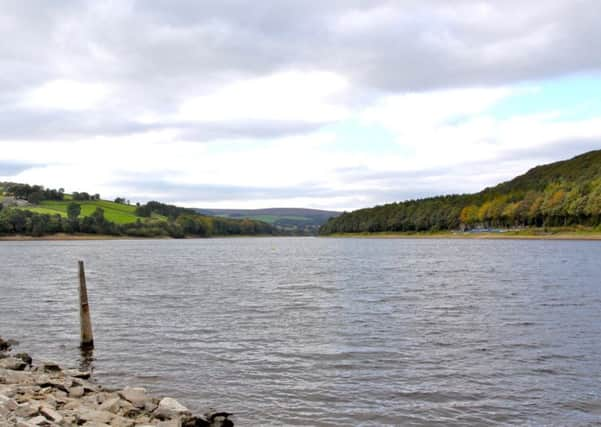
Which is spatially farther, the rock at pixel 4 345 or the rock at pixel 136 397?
the rock at pixel 4 345

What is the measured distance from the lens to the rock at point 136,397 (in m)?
16.3

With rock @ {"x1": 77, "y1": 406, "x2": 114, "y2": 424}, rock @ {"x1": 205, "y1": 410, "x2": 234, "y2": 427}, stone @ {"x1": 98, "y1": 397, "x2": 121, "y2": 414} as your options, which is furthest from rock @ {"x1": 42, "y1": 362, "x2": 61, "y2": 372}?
rock @ {"x1": 205, "y1": 410, "x2": 234, "y2": 427}

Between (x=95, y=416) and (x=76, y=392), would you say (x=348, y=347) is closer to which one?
(x=76, y=392)

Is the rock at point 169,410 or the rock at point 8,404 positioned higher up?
the rock at point 8,404

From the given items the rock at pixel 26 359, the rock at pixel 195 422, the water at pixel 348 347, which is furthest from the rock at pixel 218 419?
the rock at pixel 26 359

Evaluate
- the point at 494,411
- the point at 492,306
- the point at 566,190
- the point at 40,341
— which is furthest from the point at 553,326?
the point at 566,190

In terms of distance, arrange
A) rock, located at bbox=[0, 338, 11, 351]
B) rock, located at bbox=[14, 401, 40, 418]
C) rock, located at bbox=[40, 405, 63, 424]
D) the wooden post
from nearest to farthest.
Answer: rock, located at bbox=[14, 401, 40, 418] < rock, located at bbox=[40, 405, 63, 424] < rock, located at bbox=[0, 338, 11, 351] < the wooden post

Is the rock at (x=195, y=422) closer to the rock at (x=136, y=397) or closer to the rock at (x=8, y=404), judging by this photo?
the rock at (x=136, y=397)

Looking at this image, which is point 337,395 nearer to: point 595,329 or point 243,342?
point 243,342

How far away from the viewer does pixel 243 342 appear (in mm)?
26594

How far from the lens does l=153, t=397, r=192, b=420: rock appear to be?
15289 mm

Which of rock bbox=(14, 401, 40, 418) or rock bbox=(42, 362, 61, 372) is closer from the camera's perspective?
rock bbox=(14, 401, 40, 418)

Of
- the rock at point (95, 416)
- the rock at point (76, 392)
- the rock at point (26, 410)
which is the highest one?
the rock at point (26, 410)

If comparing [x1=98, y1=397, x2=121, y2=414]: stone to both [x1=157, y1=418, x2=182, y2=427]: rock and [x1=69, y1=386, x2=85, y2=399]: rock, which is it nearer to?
[x1=69, y1=386, x2=85, y2=399]: rock
